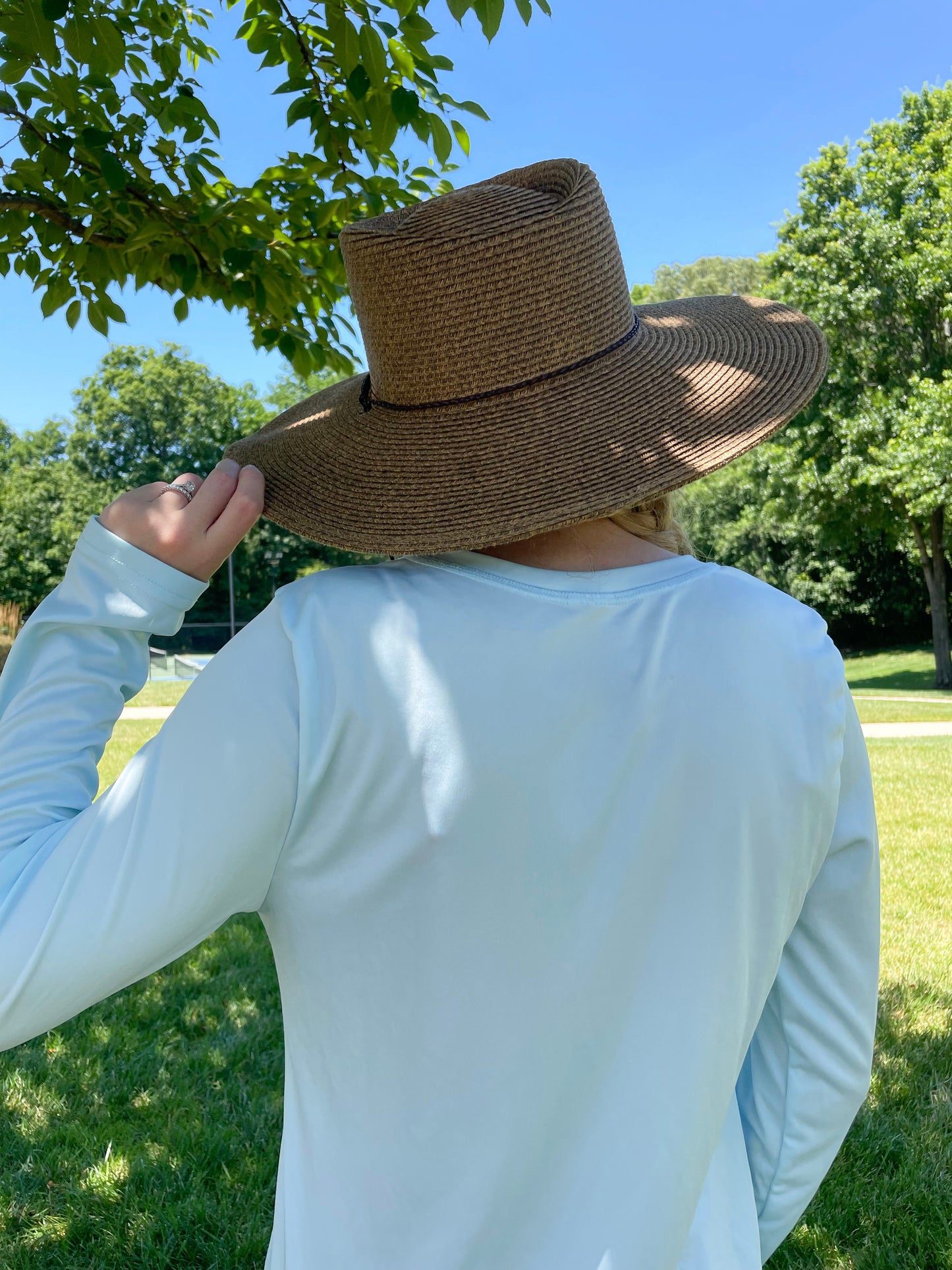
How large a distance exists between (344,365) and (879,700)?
18061 mm

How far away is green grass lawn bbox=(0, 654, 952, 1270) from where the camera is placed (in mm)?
2699

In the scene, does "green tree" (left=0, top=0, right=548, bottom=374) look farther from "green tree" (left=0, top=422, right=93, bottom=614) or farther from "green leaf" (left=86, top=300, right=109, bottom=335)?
"green tree" (left=0, top=422, right=93, bottom=614)

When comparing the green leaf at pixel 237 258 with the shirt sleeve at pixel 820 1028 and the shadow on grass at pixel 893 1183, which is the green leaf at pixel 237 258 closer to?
the shirt sleeve at pixel 820 1028

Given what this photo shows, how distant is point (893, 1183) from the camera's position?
296 cm

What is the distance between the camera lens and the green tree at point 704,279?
3888cm

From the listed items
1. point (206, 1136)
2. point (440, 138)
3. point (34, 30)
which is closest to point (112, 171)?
point (34, 30)

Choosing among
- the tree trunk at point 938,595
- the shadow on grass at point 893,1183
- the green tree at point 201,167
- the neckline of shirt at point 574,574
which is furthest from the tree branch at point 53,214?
the tree trunk at point 938,595

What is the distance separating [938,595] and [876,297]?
7393 mm

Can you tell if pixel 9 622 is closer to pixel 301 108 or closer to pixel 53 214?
pixel 53 214

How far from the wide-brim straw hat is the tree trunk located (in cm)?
2471

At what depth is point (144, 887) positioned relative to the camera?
761 mm

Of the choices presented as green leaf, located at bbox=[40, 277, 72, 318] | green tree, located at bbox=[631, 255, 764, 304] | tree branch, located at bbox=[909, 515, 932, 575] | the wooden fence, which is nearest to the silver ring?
green leaf, located at bbox=[40, 277, 72, 318]

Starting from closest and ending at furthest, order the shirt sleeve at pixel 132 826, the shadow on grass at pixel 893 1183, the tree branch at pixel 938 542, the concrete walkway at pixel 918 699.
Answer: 1. the shirt sleeve at pixel 132 826
2. the shadow on grass at pixel 893 1183
3. the concrete walkway at pixel 918 699
4. the tree branch at pixel 938 542

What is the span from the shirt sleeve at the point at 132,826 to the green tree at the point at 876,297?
853 inches
